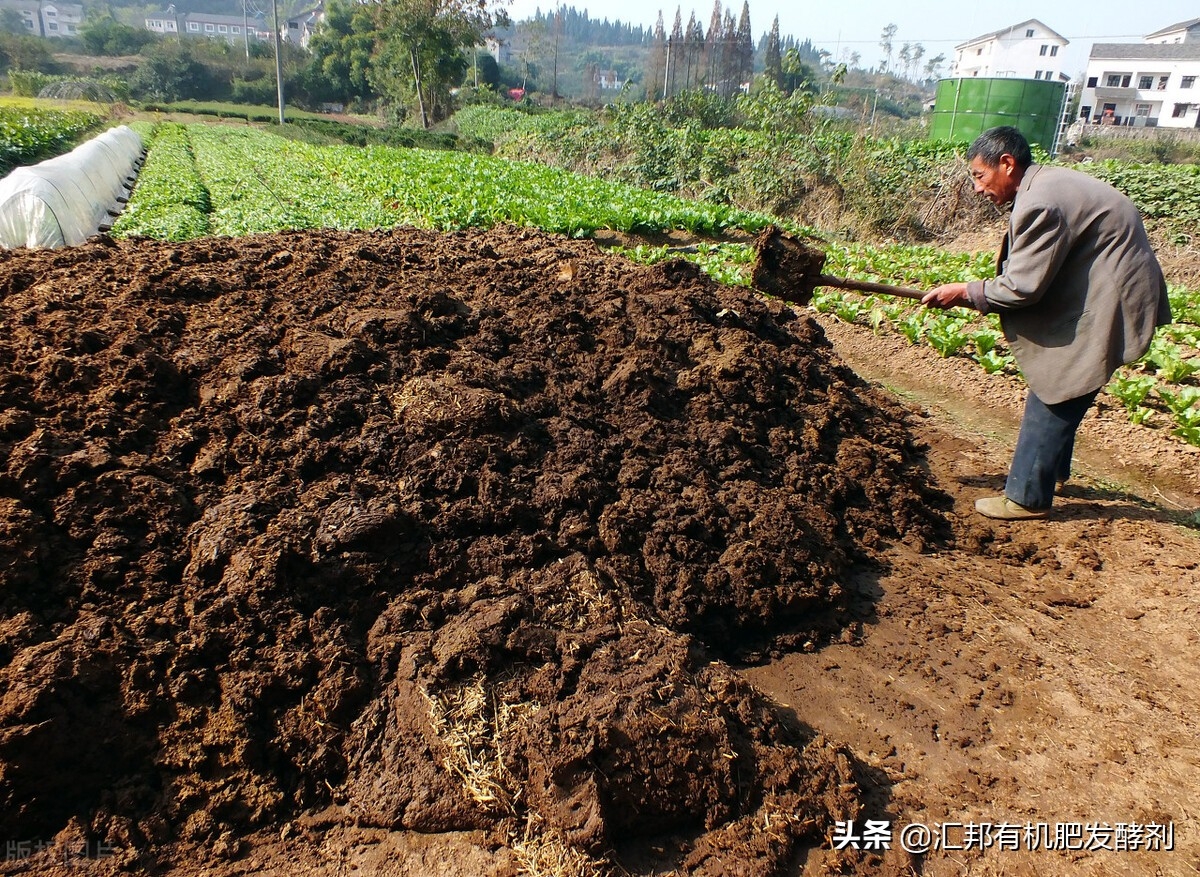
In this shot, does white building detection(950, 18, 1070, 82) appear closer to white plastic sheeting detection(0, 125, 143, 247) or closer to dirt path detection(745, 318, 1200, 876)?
white plastic sheeting detection(0, 125, 143, 247)

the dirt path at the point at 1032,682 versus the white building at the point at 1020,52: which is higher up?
the white building at the point at 1020,52

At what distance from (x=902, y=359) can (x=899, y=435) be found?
8.77 feet

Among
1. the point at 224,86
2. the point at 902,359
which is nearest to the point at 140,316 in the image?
the point at 902,359

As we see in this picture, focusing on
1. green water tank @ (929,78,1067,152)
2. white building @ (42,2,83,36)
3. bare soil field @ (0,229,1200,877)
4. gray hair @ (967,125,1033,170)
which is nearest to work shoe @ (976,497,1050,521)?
bare soil field @ (0,229,1200,877)

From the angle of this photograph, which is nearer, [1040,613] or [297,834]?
[297,834]

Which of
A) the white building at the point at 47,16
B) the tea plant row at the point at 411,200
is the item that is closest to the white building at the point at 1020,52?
the tea plant row at the point at 411,200

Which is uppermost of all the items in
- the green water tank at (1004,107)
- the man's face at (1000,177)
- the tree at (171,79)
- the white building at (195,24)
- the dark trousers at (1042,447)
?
the white building at (195,24)

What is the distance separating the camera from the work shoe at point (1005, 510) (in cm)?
460

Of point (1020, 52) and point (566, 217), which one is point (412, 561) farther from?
point (1020, 52)

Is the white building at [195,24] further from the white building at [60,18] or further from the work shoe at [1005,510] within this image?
Answer: the work shoe at [1005,510]

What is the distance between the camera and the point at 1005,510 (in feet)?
15.3

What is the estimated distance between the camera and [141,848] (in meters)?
2.43

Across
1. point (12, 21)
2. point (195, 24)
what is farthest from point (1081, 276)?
point (195, 24)

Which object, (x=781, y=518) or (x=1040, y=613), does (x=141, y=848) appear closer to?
(x=781, y=518)
